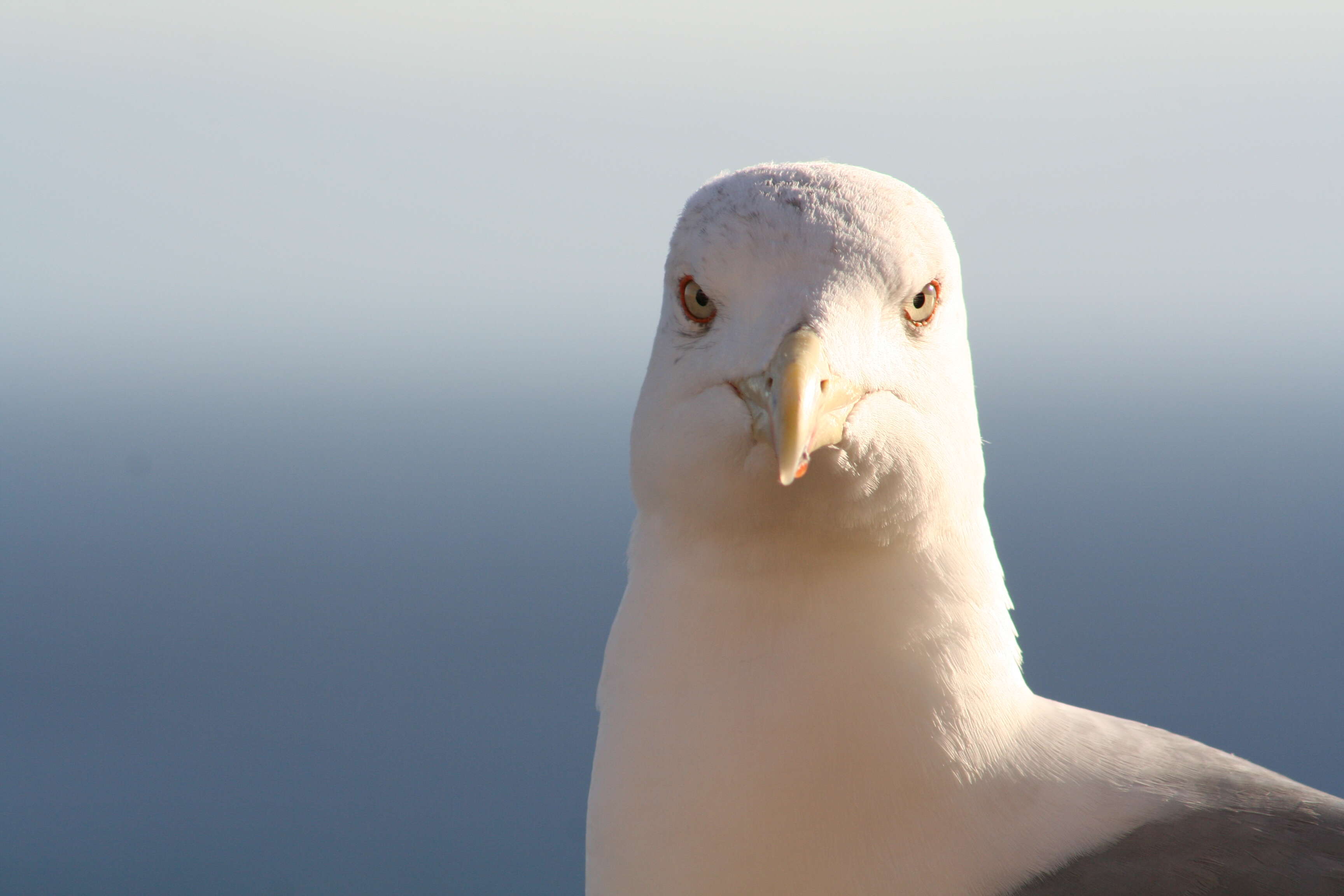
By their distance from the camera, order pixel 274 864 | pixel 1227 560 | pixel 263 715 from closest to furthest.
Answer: pixel 274 864
pixel 263 715
pixel 1227 560

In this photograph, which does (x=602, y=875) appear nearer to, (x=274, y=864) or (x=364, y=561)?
(x=274, y=864)

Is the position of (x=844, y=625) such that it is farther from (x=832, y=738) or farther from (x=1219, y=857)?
(x=1219, y=857)

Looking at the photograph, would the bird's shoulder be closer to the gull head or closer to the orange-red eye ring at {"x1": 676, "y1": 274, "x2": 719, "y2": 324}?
the gull head

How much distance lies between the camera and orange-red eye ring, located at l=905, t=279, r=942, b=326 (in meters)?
1.52

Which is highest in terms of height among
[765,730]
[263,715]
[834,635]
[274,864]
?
[834,635]

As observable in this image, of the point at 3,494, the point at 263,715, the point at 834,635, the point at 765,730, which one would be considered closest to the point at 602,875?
the point at 765,730

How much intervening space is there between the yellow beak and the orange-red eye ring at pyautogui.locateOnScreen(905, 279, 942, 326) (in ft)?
0.69

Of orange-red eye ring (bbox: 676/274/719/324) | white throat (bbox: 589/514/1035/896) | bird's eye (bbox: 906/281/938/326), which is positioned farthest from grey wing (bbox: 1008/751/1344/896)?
orange-red eye ring (bbox: 676/274/719/324)

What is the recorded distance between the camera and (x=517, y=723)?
168 feet

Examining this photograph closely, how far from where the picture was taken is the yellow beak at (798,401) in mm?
1198

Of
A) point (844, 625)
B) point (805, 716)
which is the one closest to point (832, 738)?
point (805, 716)

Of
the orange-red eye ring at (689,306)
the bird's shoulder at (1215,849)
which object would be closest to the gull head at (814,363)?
the orange-red eye ring at (689,306)

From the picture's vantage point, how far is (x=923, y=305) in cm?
154

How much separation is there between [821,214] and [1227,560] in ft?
225
